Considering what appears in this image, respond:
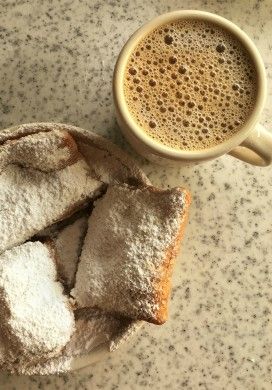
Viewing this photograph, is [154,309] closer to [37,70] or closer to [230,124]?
[230,124]

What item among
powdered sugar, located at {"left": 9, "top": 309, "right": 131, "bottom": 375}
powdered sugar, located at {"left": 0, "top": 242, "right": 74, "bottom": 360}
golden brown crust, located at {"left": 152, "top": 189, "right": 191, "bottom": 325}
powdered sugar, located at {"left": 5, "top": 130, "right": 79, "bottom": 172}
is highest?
powdered sugar, located at {"left": 5, "top": 130, "right": 79, "bottom": 172}

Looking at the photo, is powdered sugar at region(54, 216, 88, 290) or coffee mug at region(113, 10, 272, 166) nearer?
coffee mug at region(113, 10, 272, 166)

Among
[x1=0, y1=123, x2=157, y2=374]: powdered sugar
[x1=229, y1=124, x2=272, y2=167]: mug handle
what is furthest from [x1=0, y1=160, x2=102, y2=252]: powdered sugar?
[x1=229, y1=124, x2=272, y2=167]: mug handle

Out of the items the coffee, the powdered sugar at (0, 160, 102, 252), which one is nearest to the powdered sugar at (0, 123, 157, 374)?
the powdered sugar at (0, 160, 102, 252)

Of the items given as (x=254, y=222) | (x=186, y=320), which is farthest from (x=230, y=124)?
(x=186, y=320)

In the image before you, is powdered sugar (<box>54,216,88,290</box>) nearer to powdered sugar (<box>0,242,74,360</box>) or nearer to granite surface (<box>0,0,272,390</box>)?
powdered sugar (<box>0,242,74,360</box>)

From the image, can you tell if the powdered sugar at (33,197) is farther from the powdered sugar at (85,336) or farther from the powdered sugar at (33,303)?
the powdered sugar at (85,336)

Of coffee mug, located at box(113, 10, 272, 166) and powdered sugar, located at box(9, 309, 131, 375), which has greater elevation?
coffee mug, located at box(113, 10, 272, 166)
